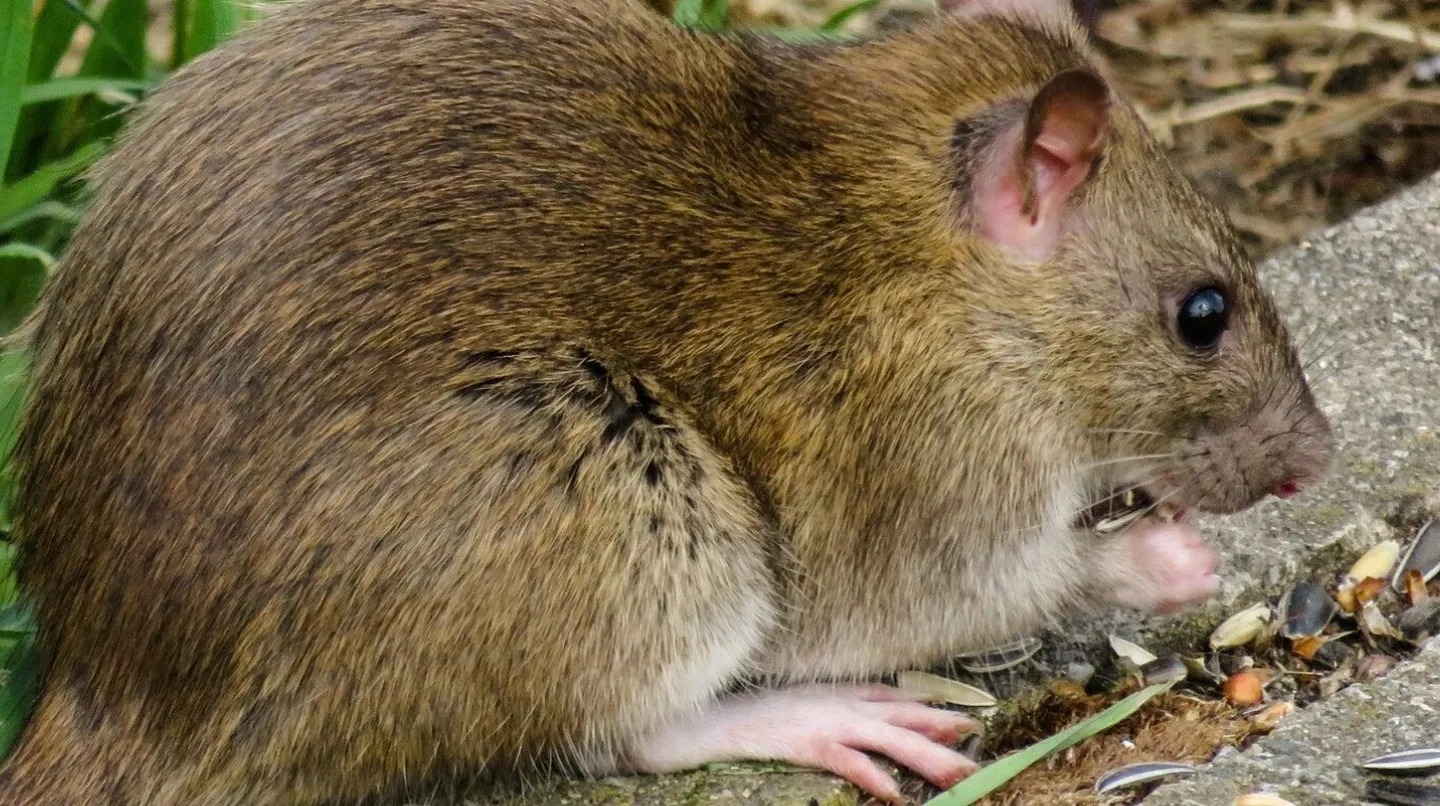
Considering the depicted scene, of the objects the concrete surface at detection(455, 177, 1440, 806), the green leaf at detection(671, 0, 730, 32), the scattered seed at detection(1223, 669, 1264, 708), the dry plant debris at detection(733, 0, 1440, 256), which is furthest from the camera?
the dry plant debris at detection(733, 0, 1440, 256)

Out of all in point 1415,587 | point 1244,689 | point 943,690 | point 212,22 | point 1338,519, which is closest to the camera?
point 1244,689

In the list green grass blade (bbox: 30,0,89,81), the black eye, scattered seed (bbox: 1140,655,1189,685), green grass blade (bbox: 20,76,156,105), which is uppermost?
green grass blade (bbox: 30,0,89,81)

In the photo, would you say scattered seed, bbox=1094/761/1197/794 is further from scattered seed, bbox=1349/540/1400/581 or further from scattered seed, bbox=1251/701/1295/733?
scattered seed, bbox=1349/540/1400/581

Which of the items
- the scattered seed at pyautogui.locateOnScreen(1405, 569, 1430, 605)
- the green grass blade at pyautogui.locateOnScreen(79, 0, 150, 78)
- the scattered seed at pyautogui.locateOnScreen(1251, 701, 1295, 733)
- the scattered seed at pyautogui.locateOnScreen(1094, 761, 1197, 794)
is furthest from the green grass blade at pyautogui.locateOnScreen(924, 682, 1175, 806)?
the green grass blade at pyautogui.locateOnScreen(79, 0, 150, 78)

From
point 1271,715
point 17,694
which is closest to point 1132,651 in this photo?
point 1271,715

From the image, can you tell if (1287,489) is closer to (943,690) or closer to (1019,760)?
(943,690)

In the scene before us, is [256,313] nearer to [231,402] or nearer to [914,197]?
[231,402]

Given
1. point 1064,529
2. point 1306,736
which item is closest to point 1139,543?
point 1064,529

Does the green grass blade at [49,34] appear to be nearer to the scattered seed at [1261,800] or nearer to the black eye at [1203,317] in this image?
the black eye at [1203,317]
